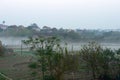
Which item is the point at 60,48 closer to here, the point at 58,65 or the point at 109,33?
the point at 58,65

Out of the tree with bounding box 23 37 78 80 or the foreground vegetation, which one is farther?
the foreground vegetation

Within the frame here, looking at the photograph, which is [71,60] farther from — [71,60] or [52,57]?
[52,57]

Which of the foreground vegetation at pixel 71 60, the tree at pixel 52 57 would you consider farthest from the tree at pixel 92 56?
the tree at pixel 52 57

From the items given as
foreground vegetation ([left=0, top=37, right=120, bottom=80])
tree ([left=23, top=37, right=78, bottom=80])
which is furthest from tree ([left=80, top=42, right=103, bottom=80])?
tree ([left=23, top=37, right=78, bottom=80])

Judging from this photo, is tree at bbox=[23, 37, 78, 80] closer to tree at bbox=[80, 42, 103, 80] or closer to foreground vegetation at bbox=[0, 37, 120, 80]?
foreground vegetation at bbox=[0, 37, 120, 80]

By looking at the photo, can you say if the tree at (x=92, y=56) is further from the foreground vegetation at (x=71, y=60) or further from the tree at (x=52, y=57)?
the tree at (x=52, y=57)

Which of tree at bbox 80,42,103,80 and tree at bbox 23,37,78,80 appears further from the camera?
tree at bbox 80,42,103,80

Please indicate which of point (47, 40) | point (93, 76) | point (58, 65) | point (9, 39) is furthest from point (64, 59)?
point (9, 39)

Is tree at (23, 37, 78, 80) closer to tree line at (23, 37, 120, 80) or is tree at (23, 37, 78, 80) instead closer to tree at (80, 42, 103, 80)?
tree line at (23, 37, 120, 80)

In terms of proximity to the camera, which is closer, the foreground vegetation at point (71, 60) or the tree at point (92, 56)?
the foreground vegetation at point (71, 60)

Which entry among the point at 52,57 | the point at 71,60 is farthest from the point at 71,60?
the point at 52,57

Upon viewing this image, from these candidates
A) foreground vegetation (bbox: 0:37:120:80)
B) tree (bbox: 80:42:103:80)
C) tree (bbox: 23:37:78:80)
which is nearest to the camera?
tree (bbox: 23:37:78:80)

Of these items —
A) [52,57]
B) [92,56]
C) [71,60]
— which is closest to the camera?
[71,60]

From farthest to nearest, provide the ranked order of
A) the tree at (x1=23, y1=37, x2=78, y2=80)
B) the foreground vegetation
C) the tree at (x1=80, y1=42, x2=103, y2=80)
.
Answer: the tree at (x1=80, y1=42, x2=103, y2=80) < the foreground vegetation < the tree at (x1=23, y1=37, x2=78, y2=80)
